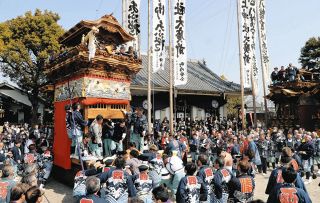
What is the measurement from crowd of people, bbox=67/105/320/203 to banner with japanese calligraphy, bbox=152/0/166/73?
15.2ft

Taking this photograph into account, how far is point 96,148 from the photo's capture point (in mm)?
11273

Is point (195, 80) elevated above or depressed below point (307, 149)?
above

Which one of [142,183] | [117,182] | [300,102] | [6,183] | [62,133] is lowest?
[142,183]

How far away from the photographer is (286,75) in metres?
23.0

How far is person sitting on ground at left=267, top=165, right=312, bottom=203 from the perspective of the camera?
4.67 meters

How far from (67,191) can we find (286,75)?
62.8 feet

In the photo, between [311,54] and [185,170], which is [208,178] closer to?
[185,170]

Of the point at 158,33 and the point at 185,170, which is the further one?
the point at 158,33

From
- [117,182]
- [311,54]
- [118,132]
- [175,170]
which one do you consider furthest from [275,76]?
[117,182]

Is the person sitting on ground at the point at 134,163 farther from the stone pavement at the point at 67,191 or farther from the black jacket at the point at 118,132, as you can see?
the black jacket at the point at 118,132

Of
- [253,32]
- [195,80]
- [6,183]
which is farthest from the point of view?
[195,80]

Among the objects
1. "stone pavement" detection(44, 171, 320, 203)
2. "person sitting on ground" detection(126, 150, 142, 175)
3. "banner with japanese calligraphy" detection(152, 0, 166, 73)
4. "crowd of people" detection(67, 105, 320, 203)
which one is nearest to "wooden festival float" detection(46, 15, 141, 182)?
"stone pavement" detection(44, 171, 320, 203)

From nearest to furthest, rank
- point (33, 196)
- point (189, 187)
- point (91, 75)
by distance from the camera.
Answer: point (33, 196)
point (189, 187)
point (91, 75)

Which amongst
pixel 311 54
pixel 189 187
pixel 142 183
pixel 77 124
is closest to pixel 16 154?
pixel 77 124
